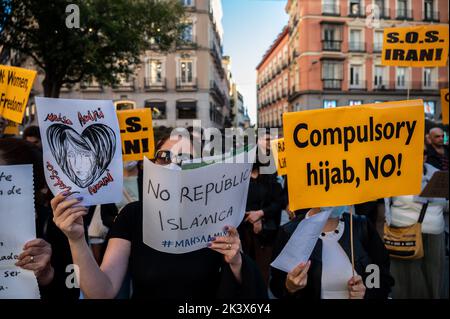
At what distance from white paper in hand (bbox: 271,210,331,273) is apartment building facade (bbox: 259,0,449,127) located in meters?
29.5

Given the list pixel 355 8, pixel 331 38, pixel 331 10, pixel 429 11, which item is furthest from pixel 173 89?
pixel 429 11

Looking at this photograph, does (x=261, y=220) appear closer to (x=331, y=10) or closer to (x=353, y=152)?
(x=353, y=152)

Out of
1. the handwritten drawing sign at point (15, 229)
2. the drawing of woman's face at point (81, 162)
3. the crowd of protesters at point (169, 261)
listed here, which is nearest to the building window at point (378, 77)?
the crowd of protesters at point (169, 261)

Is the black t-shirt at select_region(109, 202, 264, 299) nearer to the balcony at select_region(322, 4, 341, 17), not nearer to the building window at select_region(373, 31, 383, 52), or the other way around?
the balcony at select_region(322, 4, 341, 17)

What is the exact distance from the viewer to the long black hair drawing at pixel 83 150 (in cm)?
167

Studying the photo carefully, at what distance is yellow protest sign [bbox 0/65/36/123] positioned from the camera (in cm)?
298

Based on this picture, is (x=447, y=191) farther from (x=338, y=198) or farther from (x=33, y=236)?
(x=33, y=236)

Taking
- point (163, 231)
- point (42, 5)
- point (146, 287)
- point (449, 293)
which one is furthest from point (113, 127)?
point (42, 5)

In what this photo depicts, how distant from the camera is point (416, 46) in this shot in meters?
4.67

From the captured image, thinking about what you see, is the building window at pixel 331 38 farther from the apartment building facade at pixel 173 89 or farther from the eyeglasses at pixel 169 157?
the eyeglasses at pixel 169 157

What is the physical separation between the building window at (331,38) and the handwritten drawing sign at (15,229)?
32.0m

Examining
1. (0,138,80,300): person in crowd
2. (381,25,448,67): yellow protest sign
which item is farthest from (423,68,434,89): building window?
(0,138,80,300): person in crowd
